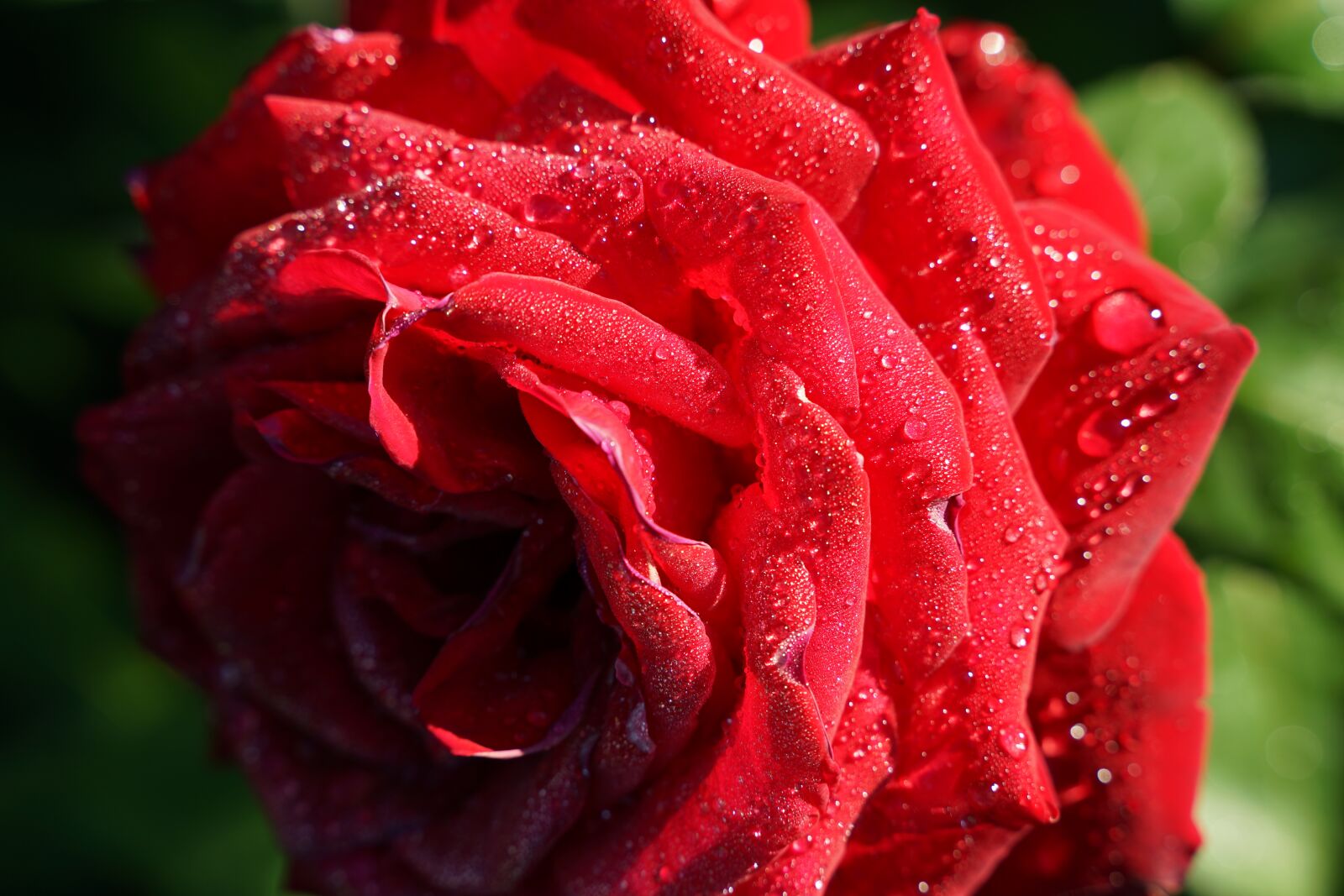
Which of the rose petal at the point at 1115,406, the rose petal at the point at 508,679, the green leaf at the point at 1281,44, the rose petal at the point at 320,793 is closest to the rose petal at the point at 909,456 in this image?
the rose petal at the point at 1115,406

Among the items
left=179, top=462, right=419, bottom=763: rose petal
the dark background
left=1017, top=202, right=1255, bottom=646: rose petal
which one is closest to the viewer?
left=1017, top=202, right=1255, bottom=646: rose petal

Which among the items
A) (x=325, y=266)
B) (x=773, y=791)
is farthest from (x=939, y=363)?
(x=325, y=266)

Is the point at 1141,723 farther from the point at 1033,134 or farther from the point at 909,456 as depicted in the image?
the point at 1033,134

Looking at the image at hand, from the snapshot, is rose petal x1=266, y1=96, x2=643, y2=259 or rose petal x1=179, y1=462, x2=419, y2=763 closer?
rose petal x1=266, y1=96, x2=643, y2=259

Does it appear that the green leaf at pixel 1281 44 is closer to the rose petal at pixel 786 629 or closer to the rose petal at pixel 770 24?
the rose petal at pixel 770 24

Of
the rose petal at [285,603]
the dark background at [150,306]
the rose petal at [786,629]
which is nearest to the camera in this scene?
the rose petal at [786,629]

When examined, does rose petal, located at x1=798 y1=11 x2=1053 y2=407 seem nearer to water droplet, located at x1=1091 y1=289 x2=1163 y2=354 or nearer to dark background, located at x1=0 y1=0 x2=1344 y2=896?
water droplet, located at x1=1091 y1=289 x2=1163 y2=354

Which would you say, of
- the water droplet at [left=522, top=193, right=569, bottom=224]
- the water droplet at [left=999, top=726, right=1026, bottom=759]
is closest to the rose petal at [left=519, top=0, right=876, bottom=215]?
the water droplet at [left=522, top=193, right=569, bottom=224]

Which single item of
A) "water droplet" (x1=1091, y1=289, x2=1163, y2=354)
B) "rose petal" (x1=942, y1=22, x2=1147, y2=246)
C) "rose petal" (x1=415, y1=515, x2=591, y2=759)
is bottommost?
"rose petal" (x1=415, y1=515, x2=591, y2=759)

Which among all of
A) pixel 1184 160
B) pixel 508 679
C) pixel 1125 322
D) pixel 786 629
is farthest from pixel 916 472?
pixel 1184 160
